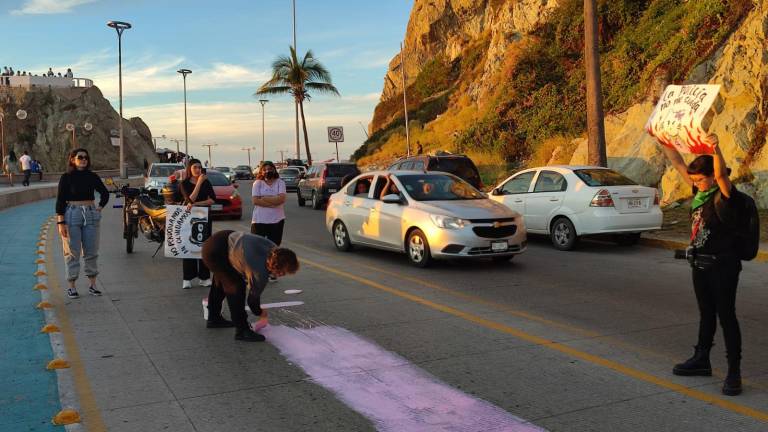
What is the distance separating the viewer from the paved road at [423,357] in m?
4.68

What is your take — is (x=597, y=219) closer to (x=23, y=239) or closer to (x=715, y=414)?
(x=715, y=414)

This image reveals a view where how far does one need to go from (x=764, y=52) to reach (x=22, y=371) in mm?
18052

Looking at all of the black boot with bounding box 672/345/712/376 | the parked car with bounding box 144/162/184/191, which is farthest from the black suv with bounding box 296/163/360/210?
the black boot with bounding box 672/345/712/376

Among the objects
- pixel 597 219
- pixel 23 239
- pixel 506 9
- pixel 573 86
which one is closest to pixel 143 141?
pixel 506 9

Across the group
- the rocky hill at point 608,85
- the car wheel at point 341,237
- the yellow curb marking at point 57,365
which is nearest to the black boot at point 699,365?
the yellow curb marking at point 57,365

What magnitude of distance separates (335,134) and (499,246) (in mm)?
23331

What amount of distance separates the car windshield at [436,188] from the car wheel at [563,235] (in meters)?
2.00

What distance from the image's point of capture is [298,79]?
4816cm

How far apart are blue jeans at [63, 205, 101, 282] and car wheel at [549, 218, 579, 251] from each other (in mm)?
8123

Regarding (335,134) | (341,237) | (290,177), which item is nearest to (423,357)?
(341,237)

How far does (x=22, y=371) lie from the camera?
5762 millimetres

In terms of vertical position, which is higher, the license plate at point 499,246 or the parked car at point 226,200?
the parked car at point 226,200

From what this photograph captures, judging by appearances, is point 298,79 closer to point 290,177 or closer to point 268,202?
point 290,177

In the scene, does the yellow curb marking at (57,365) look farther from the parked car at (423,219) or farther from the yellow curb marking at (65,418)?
the parked car at (423,219)
